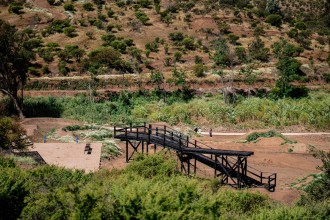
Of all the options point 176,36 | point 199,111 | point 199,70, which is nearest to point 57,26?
point 176,36

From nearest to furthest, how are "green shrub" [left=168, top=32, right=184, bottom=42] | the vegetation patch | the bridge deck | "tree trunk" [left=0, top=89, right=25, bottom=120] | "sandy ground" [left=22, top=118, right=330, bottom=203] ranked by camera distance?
1. the bridge deck
2. "sandy ground" [left=22, top=118, right=330, bottom=203]
3. the vegetation patch
4. "tree trunk" [left=0, top=89, right=25, bottom=120]
5. "green shrub" [left=168, top=32, right=184, bottom=42]

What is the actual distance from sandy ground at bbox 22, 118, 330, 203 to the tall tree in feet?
17.7

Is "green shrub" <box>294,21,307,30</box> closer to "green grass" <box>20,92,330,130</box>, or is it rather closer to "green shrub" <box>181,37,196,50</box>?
"green shrub" <box>181,37,196,50</box>

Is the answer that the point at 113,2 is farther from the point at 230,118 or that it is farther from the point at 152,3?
the point at 230,118

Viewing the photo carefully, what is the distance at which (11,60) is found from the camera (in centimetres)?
4453

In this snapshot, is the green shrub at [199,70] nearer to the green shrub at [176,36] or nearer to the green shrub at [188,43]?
the green shrub at [188,43]

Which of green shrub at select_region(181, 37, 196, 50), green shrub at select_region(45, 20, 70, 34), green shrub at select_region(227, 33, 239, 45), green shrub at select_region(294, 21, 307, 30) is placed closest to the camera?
green shrub at select_region(181, 37, 196, 50)

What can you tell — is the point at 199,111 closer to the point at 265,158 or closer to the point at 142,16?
the point at 265,158

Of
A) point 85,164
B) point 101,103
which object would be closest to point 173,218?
point 85,164

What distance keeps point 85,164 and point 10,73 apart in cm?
1962

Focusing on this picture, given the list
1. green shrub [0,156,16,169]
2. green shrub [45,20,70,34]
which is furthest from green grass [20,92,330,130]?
green shrub [45,20,70,34]

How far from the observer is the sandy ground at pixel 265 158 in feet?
97.9

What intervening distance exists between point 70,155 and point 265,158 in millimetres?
15213

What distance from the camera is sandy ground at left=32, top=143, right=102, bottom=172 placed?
3059 cm
